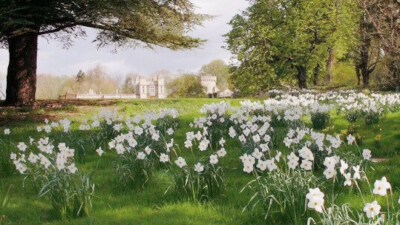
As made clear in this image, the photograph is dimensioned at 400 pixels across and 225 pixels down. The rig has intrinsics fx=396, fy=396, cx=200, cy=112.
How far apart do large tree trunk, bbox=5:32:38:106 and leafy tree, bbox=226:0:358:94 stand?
573 inches

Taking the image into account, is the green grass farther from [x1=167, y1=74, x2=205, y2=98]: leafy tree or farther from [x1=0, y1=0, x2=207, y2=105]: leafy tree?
[x1=167, y1=74, x2=205, y2=98]: leafy tree

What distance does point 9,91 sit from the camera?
15469 mm

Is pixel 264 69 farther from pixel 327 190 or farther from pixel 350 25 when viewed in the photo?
pixel 327 190

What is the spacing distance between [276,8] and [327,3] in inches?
141

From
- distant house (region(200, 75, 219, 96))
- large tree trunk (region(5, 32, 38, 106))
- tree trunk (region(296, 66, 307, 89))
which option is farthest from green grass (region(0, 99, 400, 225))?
distant house (region(200, 75, 219, 96))

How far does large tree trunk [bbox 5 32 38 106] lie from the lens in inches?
597

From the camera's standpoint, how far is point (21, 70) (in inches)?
598

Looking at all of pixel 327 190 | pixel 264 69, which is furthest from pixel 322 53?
pixel 327 190

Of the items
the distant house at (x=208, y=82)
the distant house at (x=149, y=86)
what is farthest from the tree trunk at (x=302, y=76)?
the distant house at (x=149, y=86)

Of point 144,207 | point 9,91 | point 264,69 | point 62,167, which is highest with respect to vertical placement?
point 264,69

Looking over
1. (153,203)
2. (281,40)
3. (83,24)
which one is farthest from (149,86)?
(153,203)

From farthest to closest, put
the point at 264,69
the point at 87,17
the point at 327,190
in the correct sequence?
1. the point at 264,69
2. the point at 87,17
3. the point at 327,190

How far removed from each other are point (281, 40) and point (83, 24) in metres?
14.6

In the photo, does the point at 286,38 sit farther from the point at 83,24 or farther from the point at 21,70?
the point at 21,70
